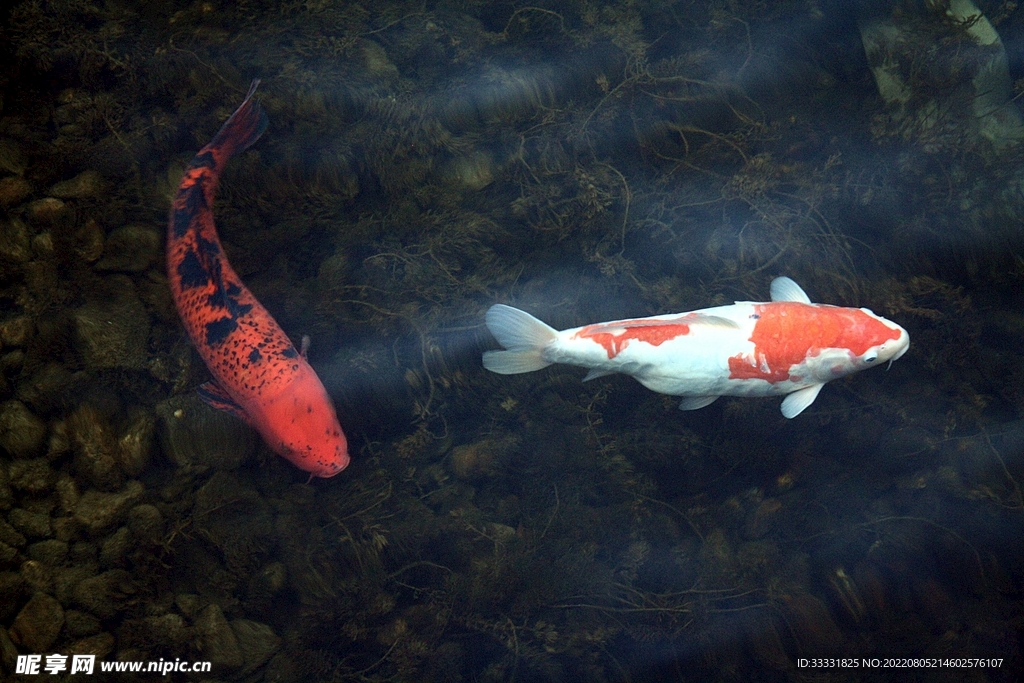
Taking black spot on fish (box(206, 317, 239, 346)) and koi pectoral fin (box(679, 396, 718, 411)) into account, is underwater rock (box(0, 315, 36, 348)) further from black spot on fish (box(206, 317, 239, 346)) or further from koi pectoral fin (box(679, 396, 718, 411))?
koi pectoral fin (box(679, 396, 718, 411))

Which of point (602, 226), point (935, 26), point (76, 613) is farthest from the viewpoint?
point (935, 26)

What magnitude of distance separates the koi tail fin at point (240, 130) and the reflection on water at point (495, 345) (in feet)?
0.44

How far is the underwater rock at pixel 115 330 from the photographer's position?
349 centimetres

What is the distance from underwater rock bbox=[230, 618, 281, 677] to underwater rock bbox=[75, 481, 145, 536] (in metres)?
0.89

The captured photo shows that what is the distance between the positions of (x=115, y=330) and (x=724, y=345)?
3.59 meters

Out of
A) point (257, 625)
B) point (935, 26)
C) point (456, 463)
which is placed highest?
point (935, 26)

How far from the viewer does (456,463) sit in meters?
3.68

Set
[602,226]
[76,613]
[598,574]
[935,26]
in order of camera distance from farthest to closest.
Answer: [935,26] → [602,226] → [598,574] → [76,613]

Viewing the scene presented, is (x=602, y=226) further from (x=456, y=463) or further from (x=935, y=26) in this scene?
(x=935, y=26)

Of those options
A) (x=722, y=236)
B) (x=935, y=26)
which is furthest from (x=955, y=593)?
(x=935, y=26)

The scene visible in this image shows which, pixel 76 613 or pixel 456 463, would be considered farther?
pixel 456 463

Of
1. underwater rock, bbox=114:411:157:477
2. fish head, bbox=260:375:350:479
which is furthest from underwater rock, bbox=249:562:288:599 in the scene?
underwater rock, bbox=114:411:157:477

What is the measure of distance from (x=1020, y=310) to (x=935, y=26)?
6.90 ft

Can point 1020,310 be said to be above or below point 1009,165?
below
